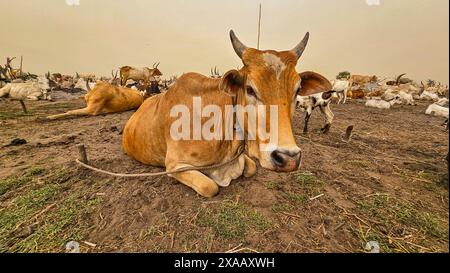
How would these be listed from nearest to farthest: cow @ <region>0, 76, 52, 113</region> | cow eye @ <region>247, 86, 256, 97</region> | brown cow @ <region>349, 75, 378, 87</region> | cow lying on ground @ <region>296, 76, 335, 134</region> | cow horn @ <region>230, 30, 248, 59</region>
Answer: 1. cow eye @ <region>247, 86, 256, 97</region>
2. cow horn @ <region>230, 30, 248, 59</region>
3. cow lying on ground @ <region>296, 76, 335, 134</region>
4. cow @ <region>0, 76, 52, 113</region>
5. brown cow @ <region>349, 75, 378, 87</region>

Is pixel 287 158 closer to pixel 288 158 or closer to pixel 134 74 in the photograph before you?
pixel 288 158

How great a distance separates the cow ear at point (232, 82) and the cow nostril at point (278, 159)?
2.69 feet

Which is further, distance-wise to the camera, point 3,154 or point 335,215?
point 3,154

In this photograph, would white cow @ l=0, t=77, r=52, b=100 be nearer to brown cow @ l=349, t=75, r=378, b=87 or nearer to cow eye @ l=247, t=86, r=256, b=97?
cow eye @ l=247, t=86, r=256, b=97

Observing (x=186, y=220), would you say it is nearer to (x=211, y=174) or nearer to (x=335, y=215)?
(x=211, y=174)

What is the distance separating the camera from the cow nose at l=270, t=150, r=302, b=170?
1.90 m

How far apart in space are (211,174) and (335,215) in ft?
5.24

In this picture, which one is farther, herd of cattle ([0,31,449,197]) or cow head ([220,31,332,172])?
herd of cattle ([0,31,449,197])

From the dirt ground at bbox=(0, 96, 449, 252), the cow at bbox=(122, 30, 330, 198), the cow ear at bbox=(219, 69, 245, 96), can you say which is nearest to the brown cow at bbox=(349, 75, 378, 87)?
the dirt ground at bbox=(0, 96, 449, 252)

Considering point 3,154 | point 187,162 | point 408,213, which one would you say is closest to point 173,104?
point 187,162

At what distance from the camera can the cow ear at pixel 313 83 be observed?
100.0 inches

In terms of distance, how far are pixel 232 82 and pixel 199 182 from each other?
1.30 meters

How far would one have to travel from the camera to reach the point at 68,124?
282 inches

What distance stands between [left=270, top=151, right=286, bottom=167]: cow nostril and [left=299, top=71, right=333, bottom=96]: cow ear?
1.08m
